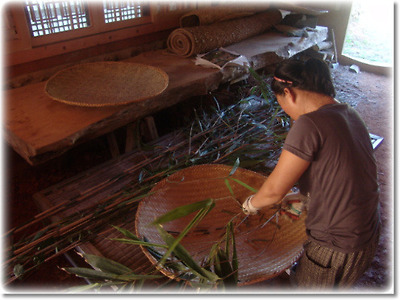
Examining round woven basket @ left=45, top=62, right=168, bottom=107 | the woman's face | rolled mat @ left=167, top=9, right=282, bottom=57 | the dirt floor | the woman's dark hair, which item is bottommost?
the dirt floor

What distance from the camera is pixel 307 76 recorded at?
133 cm

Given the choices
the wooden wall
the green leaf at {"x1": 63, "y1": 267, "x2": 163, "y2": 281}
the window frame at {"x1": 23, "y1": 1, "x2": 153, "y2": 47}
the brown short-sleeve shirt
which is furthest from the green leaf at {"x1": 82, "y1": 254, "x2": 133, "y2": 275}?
the window frame at {"x1": 23, "y1": 1, "x2": 153, "y2": 47}

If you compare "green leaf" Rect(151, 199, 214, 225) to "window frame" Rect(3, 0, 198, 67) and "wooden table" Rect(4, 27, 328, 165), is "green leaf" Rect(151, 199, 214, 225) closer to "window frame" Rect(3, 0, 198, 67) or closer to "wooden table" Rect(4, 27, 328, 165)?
"wooden table" Rect(4, 27, 328, 165)

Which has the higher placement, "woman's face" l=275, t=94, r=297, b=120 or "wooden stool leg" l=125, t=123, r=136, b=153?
"woman's face" l=275, t=94, r=297, b=120

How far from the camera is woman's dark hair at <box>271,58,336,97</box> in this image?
1.34 m

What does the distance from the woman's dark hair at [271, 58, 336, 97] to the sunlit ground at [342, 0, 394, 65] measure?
18.3 feet

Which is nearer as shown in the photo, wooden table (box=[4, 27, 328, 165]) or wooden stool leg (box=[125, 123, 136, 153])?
wooden table (box=[4, 27, 328, 165])

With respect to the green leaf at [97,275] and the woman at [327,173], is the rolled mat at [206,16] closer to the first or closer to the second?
the woman at [327,173]

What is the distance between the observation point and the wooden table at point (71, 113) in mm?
2066

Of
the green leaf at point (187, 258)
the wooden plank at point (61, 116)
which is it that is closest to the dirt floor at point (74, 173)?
the wooden plank at point (61, 116)

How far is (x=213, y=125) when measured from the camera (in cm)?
280

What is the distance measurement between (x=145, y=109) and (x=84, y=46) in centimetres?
102

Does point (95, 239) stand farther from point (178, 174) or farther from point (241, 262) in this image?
point (241, 262)

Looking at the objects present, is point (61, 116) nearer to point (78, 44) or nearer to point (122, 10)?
point (78, 44)
